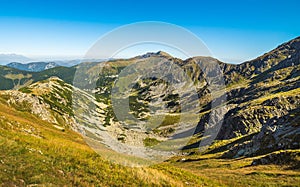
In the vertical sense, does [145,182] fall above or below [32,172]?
below

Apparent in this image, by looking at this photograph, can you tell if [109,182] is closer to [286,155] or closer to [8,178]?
[8,178]

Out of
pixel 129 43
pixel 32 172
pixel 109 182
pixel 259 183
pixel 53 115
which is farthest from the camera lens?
pixel 53 115

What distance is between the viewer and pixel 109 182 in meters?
17.4

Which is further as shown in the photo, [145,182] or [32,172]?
[145,182]

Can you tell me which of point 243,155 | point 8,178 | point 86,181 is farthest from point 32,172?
point 243,155

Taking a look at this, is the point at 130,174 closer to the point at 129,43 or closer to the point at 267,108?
the point at 129,43

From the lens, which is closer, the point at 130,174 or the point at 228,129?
the point at 130,174

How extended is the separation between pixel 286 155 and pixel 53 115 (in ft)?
454

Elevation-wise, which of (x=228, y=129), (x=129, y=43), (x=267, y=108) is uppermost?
(x=129, y=43)

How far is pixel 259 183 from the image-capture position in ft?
104

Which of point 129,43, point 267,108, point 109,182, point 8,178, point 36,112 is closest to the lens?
point 8,178

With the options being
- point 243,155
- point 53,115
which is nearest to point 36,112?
point 53,115

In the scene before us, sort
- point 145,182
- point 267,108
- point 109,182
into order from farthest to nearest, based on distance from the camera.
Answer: point 267,108 → point 145,182 → point 109,182

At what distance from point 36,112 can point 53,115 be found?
1902 cm
